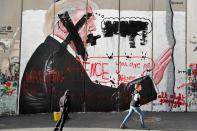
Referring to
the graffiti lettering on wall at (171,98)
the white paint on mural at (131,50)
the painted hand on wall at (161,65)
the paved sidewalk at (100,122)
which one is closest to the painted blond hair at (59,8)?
the white paint on mural at (131,50)

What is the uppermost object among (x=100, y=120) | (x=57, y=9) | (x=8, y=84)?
(x=57, y=9)

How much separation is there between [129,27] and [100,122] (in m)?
4.20

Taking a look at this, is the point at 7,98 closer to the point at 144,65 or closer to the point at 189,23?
the point at 144,65

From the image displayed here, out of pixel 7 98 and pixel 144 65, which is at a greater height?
pixel 144 65

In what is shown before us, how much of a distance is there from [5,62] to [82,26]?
10.9ft

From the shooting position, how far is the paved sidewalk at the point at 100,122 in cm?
1608

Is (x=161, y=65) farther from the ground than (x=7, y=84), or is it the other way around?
(x=161, y=65)

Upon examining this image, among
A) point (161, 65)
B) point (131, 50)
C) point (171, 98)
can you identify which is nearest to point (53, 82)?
point (131, 50)

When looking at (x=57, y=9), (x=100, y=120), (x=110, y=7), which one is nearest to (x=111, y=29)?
(x=110, y=7)

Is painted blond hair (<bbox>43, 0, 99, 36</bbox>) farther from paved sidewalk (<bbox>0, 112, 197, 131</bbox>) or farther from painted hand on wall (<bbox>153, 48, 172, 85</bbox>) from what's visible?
paved sidewalk (<bbox>0, 112, 197, 131</bbox>)

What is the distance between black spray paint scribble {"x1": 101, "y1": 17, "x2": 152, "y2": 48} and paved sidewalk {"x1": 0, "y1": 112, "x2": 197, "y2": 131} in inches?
118

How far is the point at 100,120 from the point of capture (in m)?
17.6

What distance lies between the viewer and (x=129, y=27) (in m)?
19.1

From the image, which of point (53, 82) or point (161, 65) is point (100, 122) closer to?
point (53, 82)
